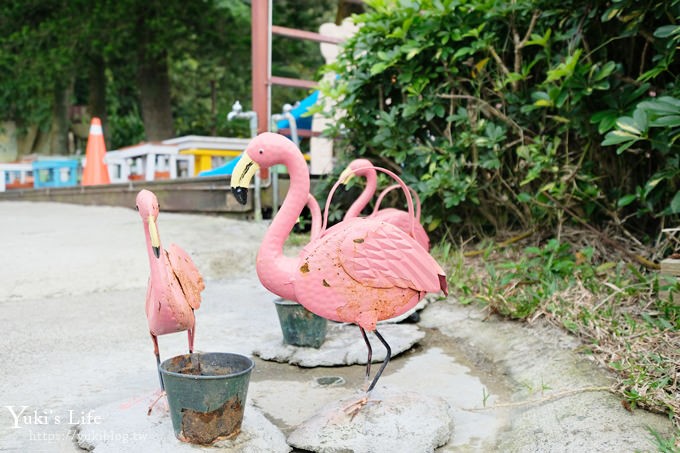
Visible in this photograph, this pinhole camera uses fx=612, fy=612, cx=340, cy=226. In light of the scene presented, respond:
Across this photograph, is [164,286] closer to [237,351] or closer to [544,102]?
[237,351]

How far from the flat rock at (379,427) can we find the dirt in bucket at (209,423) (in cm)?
29

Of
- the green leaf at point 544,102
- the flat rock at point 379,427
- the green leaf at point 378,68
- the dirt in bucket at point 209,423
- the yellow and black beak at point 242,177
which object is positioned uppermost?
the green leaf at point 378,68

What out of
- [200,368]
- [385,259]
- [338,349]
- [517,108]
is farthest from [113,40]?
[385,259]

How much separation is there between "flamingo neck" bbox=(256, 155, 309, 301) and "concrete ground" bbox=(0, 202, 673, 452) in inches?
22.8

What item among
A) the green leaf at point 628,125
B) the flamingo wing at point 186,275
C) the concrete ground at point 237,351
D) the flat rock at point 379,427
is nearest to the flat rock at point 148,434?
the concrete ground at point 237,351

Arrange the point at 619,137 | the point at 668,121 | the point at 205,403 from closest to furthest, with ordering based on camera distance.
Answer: the point at 205,403 → the point at 668,121 → the point at 619,137

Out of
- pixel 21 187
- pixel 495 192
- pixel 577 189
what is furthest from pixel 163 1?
pixel 577 189

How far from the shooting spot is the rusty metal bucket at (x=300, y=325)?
11.4ft

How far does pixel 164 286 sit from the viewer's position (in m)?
2.35

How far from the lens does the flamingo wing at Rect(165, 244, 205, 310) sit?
2.48m

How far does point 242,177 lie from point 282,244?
0.32 metres

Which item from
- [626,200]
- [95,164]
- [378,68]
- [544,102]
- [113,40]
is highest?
[113,40]

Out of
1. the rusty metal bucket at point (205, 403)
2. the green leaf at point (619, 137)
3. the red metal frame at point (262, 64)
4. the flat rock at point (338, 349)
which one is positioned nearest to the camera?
the rusty metal bucket at point (205, 403)

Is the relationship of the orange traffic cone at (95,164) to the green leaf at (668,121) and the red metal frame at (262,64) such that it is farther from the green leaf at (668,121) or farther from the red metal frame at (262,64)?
the green leaf at (668,121)
